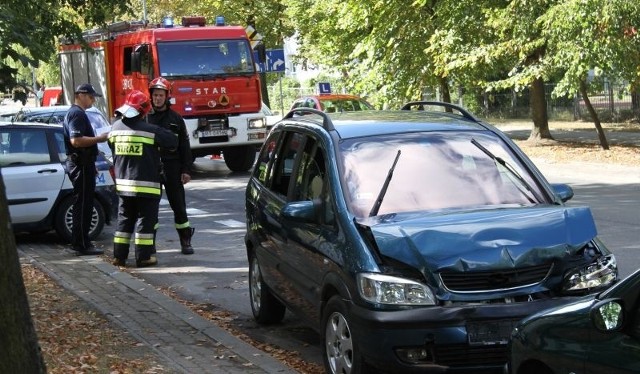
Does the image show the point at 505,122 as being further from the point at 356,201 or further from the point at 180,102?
the point at 356,201

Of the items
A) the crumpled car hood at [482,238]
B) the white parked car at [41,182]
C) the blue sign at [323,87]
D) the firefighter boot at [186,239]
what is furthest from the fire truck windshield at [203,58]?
the crumpled car hood at [482,238]

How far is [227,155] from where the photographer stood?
2472 cm

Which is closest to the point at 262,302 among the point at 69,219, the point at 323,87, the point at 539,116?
the point at 69,219

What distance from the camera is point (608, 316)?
4312 mm

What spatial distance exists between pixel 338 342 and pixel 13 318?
2328 millimetres

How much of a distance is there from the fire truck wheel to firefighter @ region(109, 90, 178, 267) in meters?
12.3

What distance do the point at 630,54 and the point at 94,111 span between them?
1151cm

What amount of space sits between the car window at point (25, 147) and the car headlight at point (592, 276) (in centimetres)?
896

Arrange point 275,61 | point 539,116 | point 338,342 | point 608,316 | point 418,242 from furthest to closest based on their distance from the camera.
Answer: point 275,61, point 539,116, point 338,342, point 418,242, point 608,316

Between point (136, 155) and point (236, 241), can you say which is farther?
point (236, 241)

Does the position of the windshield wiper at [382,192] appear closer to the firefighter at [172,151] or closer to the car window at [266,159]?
the car window at [266,159]

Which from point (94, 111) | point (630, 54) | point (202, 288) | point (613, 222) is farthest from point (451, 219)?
point (630, 54)

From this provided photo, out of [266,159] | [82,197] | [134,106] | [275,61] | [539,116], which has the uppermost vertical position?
[275,61]

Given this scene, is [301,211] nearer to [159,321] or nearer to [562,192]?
[562,192]
